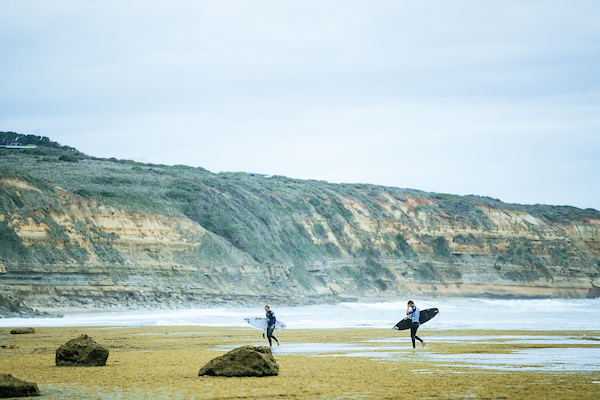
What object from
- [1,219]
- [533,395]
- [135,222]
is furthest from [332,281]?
[533,395]

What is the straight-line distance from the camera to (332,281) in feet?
213

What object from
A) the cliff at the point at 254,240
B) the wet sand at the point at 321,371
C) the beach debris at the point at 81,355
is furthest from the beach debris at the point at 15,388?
the cliff at the point at 254,240

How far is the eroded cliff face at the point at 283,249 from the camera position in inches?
1726

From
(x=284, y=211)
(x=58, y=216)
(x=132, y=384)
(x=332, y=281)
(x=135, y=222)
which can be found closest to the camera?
(x=132, y=384)

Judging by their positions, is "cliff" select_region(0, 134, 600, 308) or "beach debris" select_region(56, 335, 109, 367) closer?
"beach debris" select_region(56, 335, 109, 367)

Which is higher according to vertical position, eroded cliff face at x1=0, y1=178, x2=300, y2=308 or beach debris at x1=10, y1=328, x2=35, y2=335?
eroded cliff face at x1=0, y1=178, x2=300, y2=308

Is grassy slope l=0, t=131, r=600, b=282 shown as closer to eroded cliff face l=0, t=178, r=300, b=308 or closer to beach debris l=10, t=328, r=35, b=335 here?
eroded cliff face l=0, t=178, r=300, b=308

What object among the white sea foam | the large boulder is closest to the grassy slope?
the white sea foam

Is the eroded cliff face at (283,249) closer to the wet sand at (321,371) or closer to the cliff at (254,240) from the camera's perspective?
the cliff at (254,240)

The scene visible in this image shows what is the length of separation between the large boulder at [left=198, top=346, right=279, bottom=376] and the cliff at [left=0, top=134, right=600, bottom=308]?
29.3 meters

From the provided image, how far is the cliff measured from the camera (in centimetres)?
4438

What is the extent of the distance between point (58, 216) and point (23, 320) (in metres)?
14.2

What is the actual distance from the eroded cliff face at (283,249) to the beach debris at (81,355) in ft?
86.1

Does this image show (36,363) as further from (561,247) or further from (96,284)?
(561,247)
